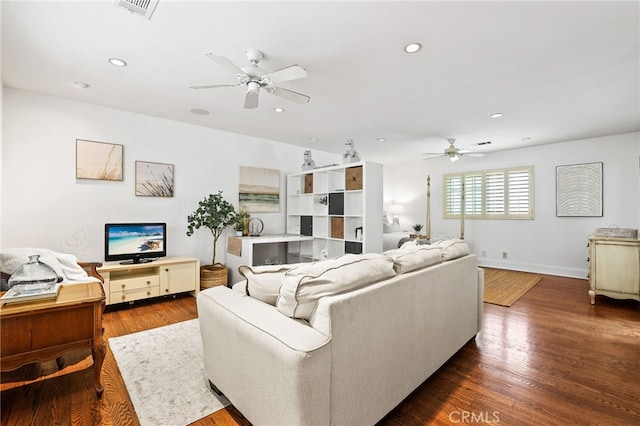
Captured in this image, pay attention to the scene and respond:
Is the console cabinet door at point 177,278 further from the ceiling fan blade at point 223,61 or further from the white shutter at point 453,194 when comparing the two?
the white shutter at point 453,194

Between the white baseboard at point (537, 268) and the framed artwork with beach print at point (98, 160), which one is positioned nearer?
the framed artwork with beach print at point (98, 160)

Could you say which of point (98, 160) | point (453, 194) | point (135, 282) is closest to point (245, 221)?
point (135, 282)

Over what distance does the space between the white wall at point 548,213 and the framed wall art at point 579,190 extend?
0.08 metres

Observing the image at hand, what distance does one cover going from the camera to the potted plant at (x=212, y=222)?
4.17 m

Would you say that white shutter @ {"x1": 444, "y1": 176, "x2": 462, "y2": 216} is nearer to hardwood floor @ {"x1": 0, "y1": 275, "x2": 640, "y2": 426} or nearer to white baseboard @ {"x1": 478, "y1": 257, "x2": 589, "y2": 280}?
white baseboard @ {"x1": 478, "y1": 257, "x2": 589, "y2": 280}

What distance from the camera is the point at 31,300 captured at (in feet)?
5.44

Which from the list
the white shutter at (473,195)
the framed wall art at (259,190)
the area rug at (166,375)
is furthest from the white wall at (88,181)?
the white shutter at (473,195)

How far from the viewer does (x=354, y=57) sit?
8.18 feet

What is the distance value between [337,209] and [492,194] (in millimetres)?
3919

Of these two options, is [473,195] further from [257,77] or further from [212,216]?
[257,77]

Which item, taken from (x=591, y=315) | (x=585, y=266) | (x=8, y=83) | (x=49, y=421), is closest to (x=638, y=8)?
(x=591, y=315)

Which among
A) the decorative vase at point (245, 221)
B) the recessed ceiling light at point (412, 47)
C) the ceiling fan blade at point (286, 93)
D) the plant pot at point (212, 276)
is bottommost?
the plant pot at point (212, 276)

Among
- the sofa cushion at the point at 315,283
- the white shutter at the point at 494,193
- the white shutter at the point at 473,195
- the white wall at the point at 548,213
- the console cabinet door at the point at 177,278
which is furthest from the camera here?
the white shutter at the point at 473,195

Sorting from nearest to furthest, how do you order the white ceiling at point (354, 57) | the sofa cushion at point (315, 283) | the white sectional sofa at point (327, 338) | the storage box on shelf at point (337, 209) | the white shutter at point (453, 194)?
the white sectional sofa at point (327, 338) → the sofa cushion at point (315, 283) → the white ceiling at point (354, 57) → the storage box on shelf at point (337, 209) → the white shutter at point (453, 194)
